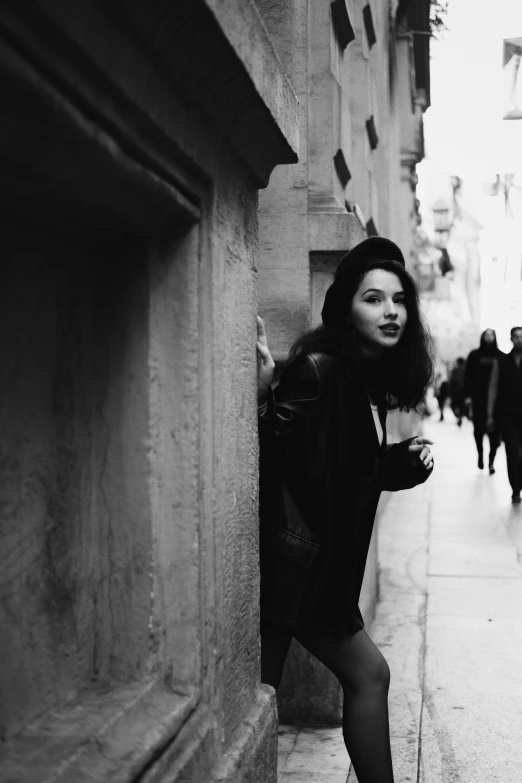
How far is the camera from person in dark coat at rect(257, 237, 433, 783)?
9.36 ft

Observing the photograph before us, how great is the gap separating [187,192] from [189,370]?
0.38 metres

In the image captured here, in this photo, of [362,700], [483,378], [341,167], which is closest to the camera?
[362,700]

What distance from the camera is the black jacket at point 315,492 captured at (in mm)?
2846

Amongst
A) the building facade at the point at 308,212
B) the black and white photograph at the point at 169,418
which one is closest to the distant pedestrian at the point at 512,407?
the building facade at the point at 308,212

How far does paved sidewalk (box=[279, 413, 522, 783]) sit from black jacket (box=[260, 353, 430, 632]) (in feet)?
4.00

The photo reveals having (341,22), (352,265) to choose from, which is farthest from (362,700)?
(341,22)

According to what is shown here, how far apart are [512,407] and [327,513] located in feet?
29.2

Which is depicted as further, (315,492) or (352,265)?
(352,265)

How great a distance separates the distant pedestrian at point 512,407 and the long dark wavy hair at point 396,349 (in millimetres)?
7835

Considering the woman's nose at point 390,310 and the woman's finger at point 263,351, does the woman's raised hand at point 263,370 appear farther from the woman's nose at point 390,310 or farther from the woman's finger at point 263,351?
the woman's nose at point 390,310

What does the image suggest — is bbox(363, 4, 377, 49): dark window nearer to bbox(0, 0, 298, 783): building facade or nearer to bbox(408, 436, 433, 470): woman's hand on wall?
bbox(408, 436, 433, 470): woman's hand on wall

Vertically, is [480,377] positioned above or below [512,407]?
above

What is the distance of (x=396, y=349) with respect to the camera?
337 cm

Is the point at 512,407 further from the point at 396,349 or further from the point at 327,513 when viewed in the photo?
the point at 327,513
